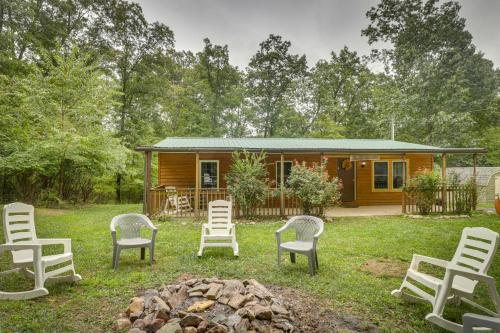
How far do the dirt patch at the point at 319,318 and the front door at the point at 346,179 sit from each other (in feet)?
33.4

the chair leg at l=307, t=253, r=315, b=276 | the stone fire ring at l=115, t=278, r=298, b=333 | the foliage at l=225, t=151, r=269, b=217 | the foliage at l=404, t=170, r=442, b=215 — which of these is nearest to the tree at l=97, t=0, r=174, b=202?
the foliage at l=225, t=151, r=269, b=217

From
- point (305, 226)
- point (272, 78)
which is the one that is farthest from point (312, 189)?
point (272, 78)

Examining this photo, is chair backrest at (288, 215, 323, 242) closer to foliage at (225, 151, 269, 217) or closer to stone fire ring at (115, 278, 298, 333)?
stone fire ring at (115, 278, 298, 333)

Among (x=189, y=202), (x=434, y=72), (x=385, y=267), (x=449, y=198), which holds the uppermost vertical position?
(x=434, y=72)

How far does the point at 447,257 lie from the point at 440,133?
54.8 ft

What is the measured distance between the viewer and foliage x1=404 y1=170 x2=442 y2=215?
10.1 meters

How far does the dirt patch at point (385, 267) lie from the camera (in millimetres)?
4683

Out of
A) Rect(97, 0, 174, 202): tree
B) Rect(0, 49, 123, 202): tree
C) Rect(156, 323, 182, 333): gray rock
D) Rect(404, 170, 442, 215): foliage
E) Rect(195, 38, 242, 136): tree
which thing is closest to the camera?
Rect(156, 323, 182, 333): gray rock

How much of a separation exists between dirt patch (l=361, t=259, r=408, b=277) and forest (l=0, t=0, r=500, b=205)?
11.7 meters

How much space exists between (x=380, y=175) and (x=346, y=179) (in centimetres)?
163

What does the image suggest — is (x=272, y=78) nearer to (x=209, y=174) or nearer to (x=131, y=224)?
(x=209, y=174)

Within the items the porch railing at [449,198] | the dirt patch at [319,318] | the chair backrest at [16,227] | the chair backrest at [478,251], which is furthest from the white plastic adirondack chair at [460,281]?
the porch railing at [449,198]

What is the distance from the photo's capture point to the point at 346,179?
1338cm

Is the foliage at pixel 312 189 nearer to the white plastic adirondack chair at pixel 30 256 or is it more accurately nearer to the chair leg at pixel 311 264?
the chair leg at pixel 311 264
